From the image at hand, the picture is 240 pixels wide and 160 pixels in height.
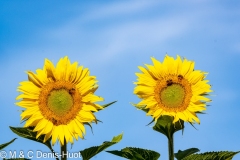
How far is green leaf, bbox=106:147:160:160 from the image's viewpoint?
477cm

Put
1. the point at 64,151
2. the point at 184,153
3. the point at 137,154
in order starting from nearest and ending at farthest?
the point at 64,151 < the point at 137,154 < the point at 184,153

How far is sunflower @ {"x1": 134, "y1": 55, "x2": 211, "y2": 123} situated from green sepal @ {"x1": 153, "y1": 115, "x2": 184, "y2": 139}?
0.17ft

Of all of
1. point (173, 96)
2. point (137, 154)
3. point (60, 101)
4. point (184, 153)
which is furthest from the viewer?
point (173, 96)

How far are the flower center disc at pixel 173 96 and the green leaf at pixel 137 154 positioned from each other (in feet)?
2.13

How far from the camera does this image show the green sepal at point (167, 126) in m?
4.89

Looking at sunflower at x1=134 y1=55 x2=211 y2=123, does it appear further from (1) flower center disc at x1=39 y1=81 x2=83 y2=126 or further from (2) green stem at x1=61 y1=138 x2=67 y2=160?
→ (2) green stem at x1=61 y1=138 x2=67 y2=160

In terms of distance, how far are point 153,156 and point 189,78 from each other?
3.35ft

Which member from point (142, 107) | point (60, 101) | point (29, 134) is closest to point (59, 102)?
point (60, 101)

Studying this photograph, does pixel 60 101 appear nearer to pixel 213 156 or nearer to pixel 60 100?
pixel 60 100

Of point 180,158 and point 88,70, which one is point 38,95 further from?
point 180,158

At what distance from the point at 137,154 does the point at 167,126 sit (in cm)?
44

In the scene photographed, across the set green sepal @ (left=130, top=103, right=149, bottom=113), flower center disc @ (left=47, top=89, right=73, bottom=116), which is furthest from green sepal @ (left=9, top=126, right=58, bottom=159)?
green sepal @ (left=130, top=103, right=149, bottom=113)

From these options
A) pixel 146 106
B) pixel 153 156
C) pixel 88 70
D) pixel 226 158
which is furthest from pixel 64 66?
pixel 226 158

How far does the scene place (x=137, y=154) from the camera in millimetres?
4832
